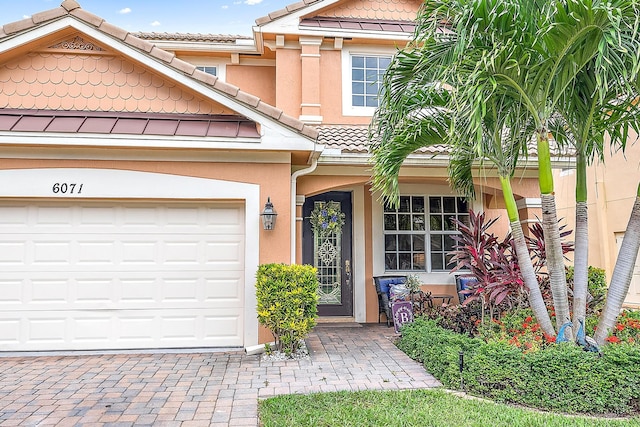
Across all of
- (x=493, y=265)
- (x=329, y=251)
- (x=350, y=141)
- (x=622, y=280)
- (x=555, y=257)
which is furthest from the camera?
(x=329, y=251)

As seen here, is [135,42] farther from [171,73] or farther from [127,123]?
[127,123]

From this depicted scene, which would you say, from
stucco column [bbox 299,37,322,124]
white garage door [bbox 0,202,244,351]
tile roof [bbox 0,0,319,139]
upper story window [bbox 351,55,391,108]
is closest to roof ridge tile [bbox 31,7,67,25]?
tile roof [bbox 0,0,319,139]

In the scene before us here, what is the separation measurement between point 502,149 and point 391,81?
1895mm

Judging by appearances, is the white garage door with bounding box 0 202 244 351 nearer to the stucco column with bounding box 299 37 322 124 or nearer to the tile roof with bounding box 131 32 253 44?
the stucco column with bounding box 299 37 322 124

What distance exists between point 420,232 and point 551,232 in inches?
199

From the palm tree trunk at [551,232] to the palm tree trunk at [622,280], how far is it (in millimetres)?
433

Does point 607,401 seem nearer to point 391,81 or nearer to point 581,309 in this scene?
point 581,309

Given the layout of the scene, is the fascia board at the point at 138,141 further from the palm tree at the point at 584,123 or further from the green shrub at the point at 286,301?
the palm tree at the point at 584,123

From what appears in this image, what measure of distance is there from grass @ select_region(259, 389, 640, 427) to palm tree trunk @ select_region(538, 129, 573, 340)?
1.63 meters

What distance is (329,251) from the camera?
10.7 m

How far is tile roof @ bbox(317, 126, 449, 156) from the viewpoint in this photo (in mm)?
8852

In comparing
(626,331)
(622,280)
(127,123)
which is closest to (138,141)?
(127,123)

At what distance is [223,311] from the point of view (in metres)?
7.78

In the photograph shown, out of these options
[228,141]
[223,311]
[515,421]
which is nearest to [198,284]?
[223,311]
